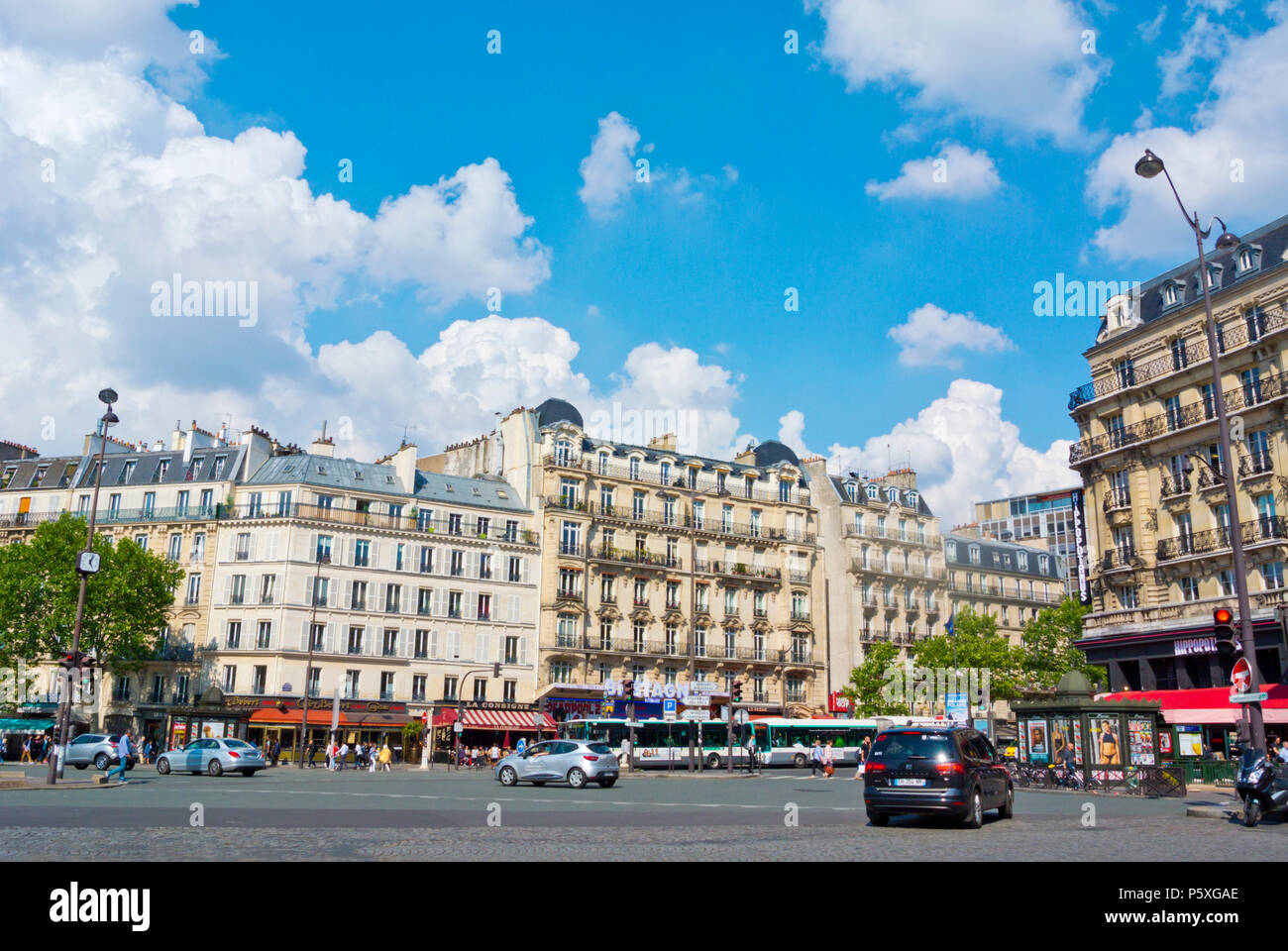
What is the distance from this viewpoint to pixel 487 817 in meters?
16.6

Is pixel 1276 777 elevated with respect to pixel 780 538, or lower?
lower

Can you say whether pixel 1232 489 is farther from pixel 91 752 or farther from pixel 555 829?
pixel 91 752

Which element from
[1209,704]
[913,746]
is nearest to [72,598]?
[913,746]

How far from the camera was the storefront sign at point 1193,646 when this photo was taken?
1451 inches

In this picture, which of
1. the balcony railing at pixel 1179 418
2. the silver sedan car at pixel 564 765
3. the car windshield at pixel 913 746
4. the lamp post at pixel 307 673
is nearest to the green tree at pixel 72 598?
the lamp post at pixel 307 673

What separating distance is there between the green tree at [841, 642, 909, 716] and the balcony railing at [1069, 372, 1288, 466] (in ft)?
77.5

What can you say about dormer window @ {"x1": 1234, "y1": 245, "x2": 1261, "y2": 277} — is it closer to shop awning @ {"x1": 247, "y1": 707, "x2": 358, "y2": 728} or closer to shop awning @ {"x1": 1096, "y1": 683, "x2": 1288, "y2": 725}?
shop awning @ {"x1": 1096, "y1": 683, "x2": 1288, "y2": 725}

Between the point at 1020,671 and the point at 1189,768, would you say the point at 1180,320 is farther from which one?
the point at 1020,671

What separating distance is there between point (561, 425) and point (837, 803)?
143 ft

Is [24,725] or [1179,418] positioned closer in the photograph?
[1179,418]

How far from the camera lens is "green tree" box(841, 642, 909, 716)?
210ft

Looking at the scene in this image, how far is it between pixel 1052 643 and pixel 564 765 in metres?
39.8

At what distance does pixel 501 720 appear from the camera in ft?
184
